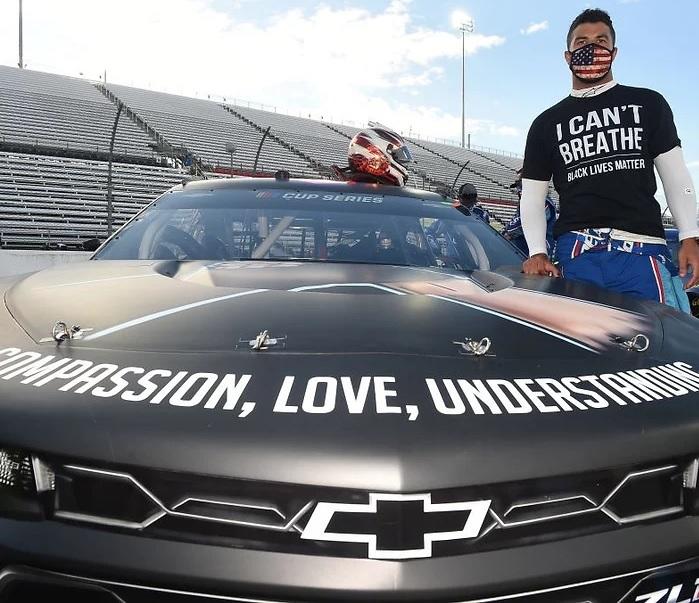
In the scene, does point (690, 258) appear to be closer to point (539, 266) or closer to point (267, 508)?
point (539, 266)

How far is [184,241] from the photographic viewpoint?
2223 mm

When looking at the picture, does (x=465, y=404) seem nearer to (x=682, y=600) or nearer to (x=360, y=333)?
(x=360, y=333)

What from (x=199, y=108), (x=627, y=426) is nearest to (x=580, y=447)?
(x=627, y=426)

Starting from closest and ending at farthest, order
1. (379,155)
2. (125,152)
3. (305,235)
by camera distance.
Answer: (305,235), (379,155), (125,152)

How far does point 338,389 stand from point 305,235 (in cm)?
136

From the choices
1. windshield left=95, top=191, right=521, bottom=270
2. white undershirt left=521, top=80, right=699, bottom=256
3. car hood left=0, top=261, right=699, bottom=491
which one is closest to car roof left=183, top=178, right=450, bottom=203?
windshield left=95, top=191, right=521, bottom=270

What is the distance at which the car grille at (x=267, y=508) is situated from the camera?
847 mm

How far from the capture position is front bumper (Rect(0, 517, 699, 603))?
821 millimetres

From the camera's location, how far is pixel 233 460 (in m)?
0.85

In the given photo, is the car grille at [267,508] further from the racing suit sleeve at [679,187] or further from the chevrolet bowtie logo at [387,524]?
the racing suit sleeve at [679,187]

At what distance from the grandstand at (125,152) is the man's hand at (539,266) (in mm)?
12896

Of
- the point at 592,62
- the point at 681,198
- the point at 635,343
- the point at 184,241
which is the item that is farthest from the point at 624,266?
the point at 184,241

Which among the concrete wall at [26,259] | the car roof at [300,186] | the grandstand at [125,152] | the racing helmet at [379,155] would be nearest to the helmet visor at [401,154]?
the racing helmet at [379,155]

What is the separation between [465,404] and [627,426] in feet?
0.84
